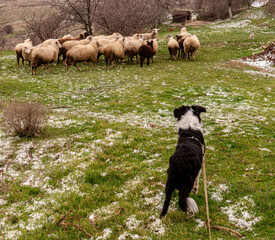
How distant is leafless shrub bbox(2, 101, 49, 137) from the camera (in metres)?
6.27

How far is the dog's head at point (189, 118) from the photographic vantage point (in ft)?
14.6

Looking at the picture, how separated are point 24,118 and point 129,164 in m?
3.49

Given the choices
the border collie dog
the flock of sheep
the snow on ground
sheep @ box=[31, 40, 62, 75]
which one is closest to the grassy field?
the snow on ground

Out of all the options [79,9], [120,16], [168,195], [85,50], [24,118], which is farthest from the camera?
[120,16]

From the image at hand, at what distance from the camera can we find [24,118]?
249 inches

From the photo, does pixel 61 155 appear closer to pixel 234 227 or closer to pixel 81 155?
pixel 81 155

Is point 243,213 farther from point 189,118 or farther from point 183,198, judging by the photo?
point 189,118

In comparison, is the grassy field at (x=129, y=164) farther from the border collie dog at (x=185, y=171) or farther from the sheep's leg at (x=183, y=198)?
the border collie dog at (x=185, y=171)

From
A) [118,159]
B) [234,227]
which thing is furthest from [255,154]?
[118,159]

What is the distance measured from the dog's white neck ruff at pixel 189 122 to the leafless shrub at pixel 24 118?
170 inches

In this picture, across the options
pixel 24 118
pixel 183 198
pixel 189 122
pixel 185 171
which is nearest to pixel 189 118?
pixel 189 122

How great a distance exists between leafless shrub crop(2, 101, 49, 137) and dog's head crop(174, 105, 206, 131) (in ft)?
13.9

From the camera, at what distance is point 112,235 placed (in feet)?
10.8

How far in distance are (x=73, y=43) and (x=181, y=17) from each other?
123ft
